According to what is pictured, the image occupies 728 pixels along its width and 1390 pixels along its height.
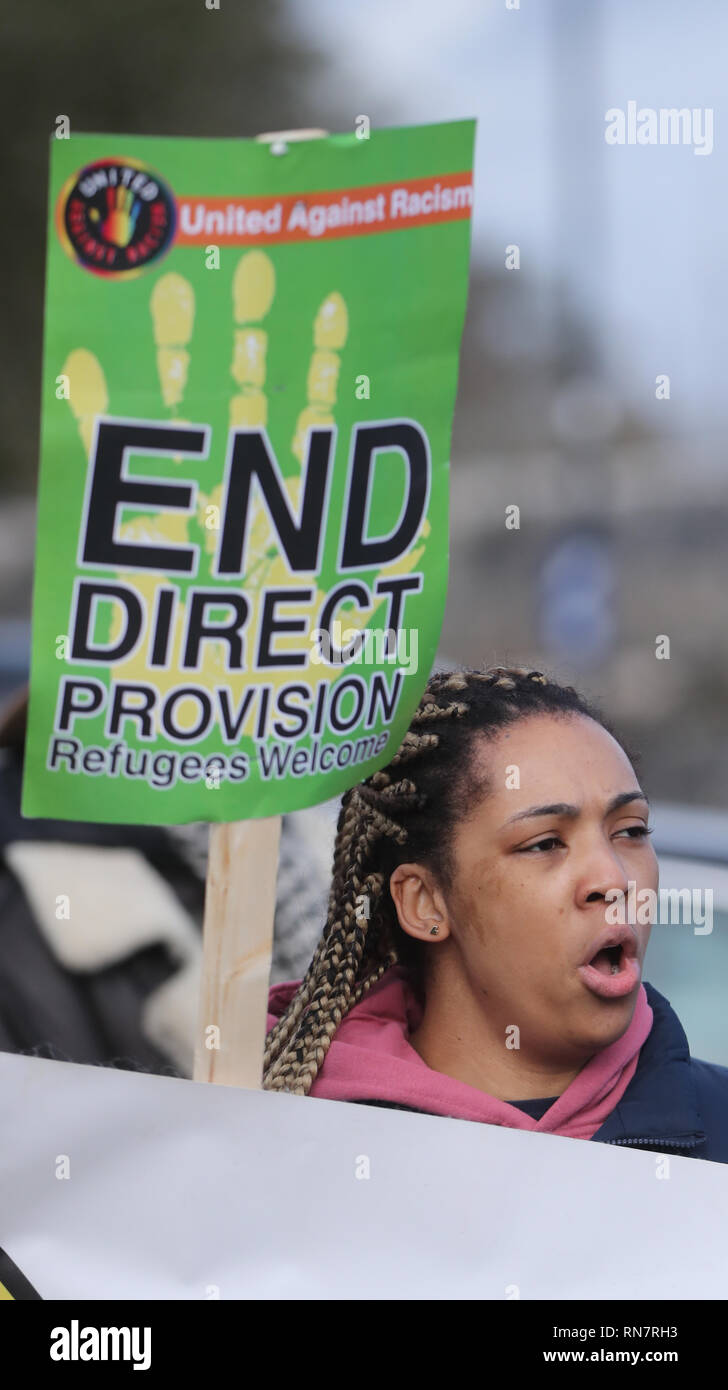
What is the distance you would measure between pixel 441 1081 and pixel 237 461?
67cm

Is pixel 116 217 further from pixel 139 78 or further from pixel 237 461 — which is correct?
pixel 139 78

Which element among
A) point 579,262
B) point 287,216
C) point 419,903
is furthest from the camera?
point 579,262

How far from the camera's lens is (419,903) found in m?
1.52

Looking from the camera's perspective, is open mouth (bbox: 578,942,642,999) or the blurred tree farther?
the blurred tree

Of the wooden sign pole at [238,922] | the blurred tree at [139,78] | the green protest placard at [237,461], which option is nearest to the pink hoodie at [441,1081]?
the wooden sign pole at [238,922]

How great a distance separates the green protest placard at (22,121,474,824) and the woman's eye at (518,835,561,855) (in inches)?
7.5

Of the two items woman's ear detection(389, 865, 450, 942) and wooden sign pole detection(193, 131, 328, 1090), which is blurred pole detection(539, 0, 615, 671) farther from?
wooden sign pole detection(193, 131, 328, 1090)

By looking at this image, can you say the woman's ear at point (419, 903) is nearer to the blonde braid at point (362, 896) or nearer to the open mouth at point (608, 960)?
the blonde braid at point (362, 896)

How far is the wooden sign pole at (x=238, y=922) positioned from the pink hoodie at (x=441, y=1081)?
137 millimetres

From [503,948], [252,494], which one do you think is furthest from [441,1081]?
[252,494]

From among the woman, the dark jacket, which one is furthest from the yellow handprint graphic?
the dark jacket

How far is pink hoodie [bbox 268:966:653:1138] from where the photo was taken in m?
1.41

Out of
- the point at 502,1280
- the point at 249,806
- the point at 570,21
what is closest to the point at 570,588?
the point at 249,806

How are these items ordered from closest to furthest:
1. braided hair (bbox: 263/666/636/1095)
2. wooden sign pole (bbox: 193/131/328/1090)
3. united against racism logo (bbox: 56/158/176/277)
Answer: united against racism logo (bbox: 56/158/176/277), wooden sign pole (bbox: 193/131/328/1090), braided hair (bbox: 263/666/636/1095)
